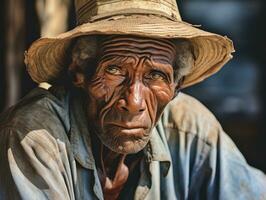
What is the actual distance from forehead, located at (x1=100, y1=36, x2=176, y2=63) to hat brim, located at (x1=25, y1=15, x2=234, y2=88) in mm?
68

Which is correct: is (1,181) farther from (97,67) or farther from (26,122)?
(97,67)

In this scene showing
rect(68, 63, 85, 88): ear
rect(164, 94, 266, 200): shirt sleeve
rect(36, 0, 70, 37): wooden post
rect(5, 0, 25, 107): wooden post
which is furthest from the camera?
rect(5, 0, 25, 107): wooden post

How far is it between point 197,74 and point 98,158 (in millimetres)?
550

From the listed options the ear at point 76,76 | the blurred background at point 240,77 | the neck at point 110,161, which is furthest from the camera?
the blurred background at point 240,77

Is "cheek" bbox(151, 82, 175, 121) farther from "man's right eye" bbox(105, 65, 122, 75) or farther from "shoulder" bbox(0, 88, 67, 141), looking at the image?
"shoulder" bbox(0, 88, 67, 141)

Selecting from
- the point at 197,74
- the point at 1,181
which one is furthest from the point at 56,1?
the point at 1,181

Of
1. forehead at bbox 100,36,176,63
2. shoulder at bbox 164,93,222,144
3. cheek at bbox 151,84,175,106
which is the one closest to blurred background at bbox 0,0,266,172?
shoulder at bbox 164,93,222,144

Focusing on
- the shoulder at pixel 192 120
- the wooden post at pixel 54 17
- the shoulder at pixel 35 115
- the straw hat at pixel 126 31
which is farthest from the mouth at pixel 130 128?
the wooden post at pixel 54 17

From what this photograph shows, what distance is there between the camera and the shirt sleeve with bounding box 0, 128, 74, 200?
312cm

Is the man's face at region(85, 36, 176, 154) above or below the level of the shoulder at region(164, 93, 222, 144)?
above

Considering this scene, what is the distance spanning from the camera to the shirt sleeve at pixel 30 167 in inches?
123

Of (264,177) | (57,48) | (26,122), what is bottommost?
(264,177)

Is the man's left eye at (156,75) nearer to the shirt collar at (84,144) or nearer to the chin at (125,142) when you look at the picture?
the chin at (125,142)

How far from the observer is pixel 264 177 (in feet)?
12.0
